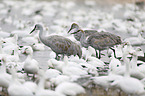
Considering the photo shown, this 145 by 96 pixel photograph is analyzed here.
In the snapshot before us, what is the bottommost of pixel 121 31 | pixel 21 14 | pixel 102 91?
pixel 102 91

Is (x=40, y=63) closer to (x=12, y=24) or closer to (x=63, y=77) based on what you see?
(x=63, y=77)

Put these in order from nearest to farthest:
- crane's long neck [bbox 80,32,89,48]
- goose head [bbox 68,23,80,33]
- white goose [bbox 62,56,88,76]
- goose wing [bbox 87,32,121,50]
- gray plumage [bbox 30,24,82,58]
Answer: white goose [bbox 62,56,88,76] < gray plumage [bbox 30,24,82,58] < goose wing [bbox 87,32,121,50] < crane's long neck [bbox 80,32,89,48] < goose head [bbox 68,23,80,33]

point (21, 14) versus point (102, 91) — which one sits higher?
point (21, 14)

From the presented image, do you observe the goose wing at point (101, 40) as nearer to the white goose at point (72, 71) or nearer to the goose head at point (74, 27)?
the goose head at point (74, 27)

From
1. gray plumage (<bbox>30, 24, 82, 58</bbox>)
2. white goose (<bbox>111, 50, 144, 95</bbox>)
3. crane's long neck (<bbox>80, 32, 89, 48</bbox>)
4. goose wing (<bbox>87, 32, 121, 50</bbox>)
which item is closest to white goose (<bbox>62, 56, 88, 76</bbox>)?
white goose (<bbox>111, 50, 144, 95</bbox>)

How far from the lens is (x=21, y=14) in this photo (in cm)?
2552

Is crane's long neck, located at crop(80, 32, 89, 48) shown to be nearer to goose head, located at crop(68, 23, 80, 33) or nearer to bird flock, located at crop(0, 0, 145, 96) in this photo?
bird flock, located at crop(0, 0, 145, 96)

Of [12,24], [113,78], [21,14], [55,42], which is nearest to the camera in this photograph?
[113,78]

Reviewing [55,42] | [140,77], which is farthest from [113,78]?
[55,42]

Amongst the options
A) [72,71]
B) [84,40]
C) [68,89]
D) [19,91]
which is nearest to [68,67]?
[72,71]

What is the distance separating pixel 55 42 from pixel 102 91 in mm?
2925

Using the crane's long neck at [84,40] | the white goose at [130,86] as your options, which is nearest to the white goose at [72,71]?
the white goose at [130,86]

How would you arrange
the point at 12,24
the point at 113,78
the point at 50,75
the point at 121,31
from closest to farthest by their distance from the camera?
the point at 113,78 → the point at 50,75 → the point at 121,31 → the point at 12,24

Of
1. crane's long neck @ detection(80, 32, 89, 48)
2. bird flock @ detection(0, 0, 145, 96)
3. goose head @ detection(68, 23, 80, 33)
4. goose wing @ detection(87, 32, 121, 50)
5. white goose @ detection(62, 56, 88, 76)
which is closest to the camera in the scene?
bird flock @ detection(0, 0, 145, 96)
